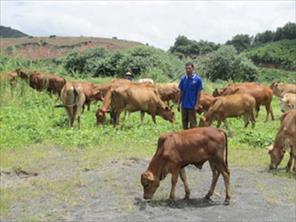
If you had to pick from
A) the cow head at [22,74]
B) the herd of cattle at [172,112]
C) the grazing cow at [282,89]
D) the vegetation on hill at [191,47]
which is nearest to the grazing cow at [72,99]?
the herd of cattle at [172,112]

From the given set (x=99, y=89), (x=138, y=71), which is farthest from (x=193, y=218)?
(x=138, y=71)

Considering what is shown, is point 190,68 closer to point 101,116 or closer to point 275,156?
point 275,156

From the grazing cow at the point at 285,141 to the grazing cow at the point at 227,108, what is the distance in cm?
404

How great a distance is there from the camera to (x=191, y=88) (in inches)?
551

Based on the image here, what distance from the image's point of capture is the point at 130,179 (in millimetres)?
11633

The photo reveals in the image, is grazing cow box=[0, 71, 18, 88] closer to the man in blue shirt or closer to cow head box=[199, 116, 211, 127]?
cow head box=[199, 116, 211, 127]

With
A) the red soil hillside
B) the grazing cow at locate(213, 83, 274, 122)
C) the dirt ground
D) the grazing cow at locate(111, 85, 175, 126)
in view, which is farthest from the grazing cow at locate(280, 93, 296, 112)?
the red soil hillside

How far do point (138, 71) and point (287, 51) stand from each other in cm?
3239

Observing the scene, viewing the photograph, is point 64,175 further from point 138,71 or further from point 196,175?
point 138,71

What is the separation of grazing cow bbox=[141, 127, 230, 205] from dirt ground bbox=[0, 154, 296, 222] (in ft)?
1.29

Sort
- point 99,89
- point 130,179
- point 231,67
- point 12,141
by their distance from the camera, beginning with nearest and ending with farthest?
point 130,179
point 12,141
point 99,89
point 231,67

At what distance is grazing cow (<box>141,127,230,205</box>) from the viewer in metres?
10.2

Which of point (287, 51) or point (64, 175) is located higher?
point (287, 51)

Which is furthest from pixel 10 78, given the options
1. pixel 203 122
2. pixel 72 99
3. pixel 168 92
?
pixel 203 122
